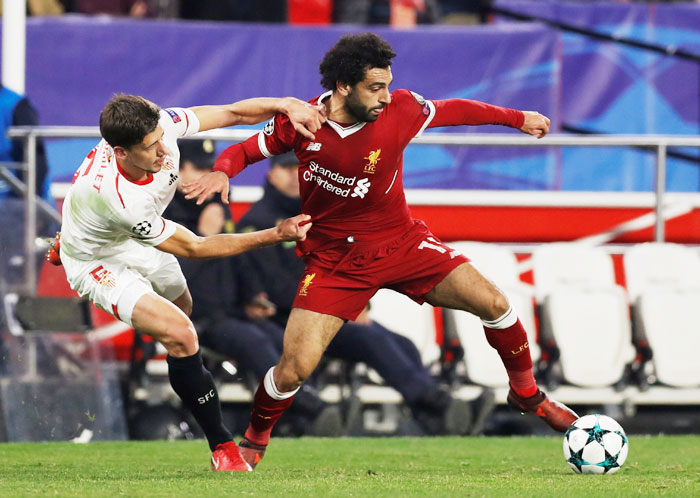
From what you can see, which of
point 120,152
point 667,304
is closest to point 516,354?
point 120,152

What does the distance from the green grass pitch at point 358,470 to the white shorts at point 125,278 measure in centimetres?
87

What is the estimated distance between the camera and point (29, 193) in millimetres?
9547

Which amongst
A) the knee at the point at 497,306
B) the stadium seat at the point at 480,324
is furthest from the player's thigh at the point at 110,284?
the stadium seat at the point at 480,324

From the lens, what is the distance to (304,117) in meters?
6.65

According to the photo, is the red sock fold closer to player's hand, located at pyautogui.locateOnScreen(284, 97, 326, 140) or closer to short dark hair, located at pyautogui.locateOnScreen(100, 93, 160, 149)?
player's hand, located at pyautogui.locateOnScreen(284, 97, 326, 140)

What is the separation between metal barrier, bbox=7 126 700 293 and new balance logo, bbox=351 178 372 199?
2.50 metres

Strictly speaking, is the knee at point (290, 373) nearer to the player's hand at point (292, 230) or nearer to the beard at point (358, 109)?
the player's hand at point (292, 230)

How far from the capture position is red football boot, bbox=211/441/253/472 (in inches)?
268

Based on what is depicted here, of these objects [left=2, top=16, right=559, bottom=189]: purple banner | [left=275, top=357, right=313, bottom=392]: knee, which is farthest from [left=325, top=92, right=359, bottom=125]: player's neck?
[left=2, top=16, right=559, bottom=189]: purple banner

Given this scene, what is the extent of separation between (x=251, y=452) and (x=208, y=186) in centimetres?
161

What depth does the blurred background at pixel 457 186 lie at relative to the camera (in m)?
9.34

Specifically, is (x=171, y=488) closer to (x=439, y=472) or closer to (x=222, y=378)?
(x=439, y=472)

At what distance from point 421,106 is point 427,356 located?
3.17 metres

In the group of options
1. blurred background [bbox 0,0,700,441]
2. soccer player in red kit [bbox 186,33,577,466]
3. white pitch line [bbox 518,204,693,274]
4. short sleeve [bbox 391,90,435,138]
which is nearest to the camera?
soccer player in red kit [bbox 186,33,577,466]
